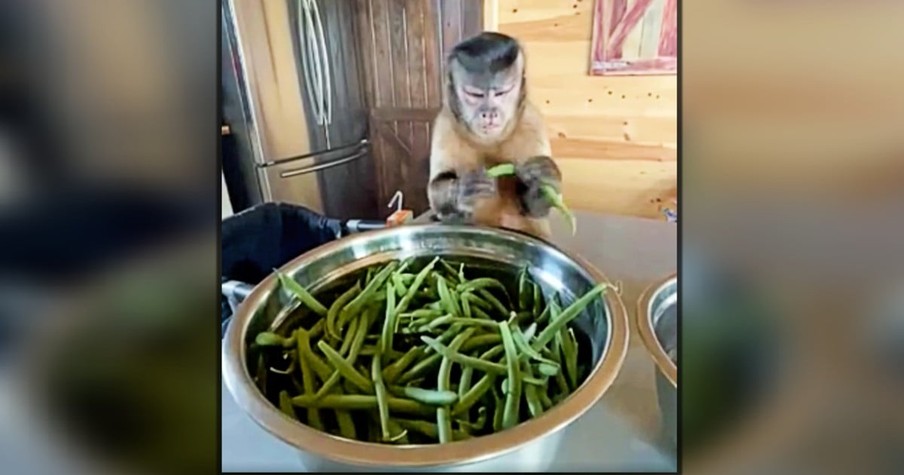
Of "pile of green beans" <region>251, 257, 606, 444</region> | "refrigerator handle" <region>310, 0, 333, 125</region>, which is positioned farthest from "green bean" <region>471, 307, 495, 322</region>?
"refrigerator handle" <region>310, 0, 333, 125</region>

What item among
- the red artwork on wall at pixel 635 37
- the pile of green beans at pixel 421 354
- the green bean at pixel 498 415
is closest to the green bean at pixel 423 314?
the pile of green beans at pixel 421 354

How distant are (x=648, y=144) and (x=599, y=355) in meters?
0.18

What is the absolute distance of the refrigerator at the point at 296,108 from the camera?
484 mm

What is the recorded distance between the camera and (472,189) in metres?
0.58

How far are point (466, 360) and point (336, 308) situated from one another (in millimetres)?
136

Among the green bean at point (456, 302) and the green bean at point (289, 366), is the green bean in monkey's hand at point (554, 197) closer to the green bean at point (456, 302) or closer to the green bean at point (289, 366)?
the green bean at point (456, 302)

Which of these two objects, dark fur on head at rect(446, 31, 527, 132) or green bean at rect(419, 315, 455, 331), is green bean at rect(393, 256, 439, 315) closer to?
green bean at rect(419, 315, 455, 331)

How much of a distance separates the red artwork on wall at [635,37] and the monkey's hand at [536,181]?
3.9 inches

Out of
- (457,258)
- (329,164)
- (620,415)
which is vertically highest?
(329,164)

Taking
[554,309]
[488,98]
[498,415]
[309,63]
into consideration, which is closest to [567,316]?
[554,309]

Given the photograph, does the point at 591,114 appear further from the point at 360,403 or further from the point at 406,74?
the point at 360,403
